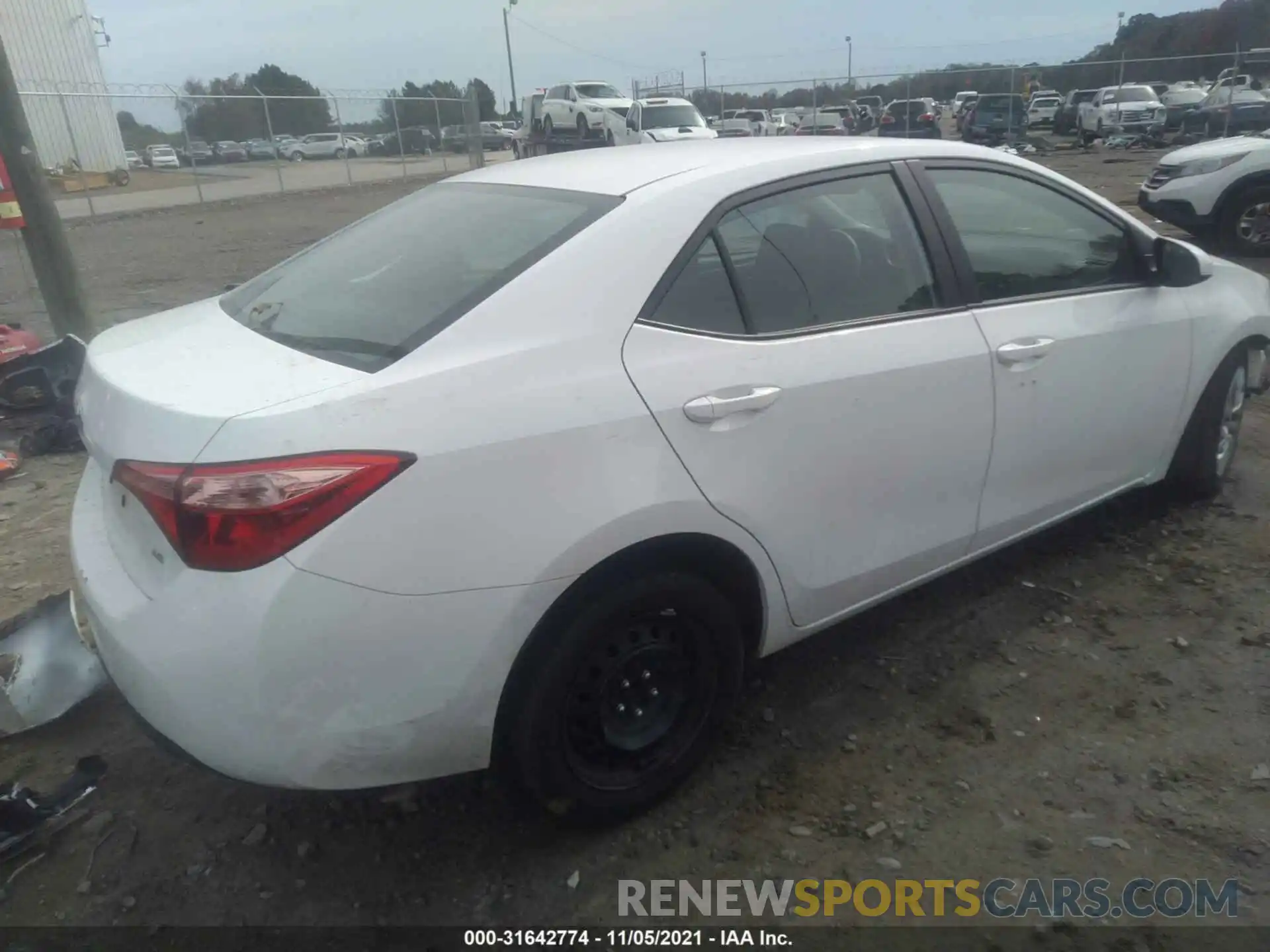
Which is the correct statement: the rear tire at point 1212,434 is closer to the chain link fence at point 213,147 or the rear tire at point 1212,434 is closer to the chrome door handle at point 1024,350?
the chrome door handle at point 1024,350

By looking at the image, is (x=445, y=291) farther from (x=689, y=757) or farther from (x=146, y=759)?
(x=146, y=759)

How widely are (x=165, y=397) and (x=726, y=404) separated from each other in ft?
4.24

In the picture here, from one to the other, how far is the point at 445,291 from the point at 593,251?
0.38m

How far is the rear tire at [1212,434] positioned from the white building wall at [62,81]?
884 inches

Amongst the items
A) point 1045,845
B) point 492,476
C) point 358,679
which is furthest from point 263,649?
point 1045,845

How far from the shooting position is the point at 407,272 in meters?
2.60

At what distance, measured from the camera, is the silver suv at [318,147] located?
84.8ft

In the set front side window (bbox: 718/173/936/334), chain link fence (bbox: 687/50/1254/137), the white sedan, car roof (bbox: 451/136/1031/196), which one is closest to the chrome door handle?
the white sedan

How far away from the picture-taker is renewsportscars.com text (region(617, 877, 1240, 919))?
2.26 meters

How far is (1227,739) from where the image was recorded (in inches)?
110

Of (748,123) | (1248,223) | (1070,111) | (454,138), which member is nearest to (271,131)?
(454,138)

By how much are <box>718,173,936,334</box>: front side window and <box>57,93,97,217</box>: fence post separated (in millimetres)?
20418

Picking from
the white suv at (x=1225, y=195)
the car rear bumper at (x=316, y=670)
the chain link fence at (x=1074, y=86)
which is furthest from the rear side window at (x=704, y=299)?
the chain link fence at (x=1074, y=86)

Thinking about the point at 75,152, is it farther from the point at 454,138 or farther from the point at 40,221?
the point at 40,221
